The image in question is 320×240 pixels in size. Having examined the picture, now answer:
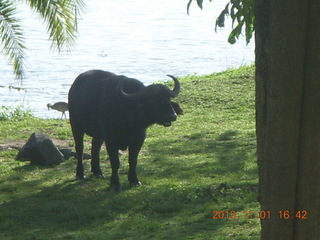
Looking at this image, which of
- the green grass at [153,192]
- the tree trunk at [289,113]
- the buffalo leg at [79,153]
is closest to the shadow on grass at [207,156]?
the green grass at [153,192]

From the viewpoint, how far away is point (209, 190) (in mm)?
8953

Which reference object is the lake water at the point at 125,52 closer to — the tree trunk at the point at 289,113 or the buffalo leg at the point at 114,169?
the buffalo leg at the point at 114,169

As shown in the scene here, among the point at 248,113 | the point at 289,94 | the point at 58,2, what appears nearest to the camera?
the point at 289,94

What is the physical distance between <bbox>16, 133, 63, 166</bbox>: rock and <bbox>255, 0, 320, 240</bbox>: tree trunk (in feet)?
20.4

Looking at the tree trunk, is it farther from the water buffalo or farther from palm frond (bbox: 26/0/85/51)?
palm frond (bbox: 26/0/85/51)

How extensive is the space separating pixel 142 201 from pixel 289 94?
425 cm

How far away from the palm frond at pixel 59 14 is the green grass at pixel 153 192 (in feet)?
6.05

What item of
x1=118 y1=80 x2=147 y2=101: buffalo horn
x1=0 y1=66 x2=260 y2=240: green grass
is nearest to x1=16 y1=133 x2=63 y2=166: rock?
x1=0 y1=66 x2=260 y2=240: green grass

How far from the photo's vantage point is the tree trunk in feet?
15.9

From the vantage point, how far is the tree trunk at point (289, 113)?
4.84m

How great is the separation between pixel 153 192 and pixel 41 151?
229cm

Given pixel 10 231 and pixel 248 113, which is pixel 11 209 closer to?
pixel 10 231

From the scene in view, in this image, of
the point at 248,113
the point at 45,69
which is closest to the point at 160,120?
the point at 248,113

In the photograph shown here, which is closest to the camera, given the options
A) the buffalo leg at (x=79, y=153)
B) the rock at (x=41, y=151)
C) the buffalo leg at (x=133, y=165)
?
the buffalo leg at (x=133, y=165)
